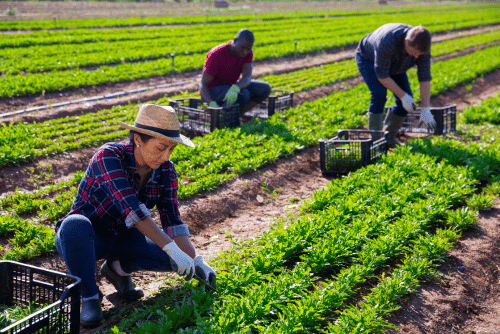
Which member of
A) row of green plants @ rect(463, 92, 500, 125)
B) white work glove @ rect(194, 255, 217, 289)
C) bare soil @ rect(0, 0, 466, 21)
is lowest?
white work glove @ rect(194, 255, 217, 289)

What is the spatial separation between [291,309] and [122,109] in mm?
7221

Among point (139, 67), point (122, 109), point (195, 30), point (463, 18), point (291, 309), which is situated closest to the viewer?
point (291, 309)

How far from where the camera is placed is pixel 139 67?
13.6 meters

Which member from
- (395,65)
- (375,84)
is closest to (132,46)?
(375,84)

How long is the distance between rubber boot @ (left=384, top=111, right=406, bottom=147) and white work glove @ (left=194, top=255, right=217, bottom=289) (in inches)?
199

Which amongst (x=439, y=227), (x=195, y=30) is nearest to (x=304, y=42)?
(x=195, y=30)

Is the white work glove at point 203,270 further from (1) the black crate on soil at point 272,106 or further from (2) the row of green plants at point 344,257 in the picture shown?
(1) the black crate on soil at point 272,106

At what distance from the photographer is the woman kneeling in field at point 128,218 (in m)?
3.35

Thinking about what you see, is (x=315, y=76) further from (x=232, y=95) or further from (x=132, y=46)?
(x=132, y=46)

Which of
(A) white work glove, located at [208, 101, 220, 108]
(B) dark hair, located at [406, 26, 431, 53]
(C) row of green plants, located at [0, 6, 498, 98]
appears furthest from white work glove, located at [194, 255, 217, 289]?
(C) row of green plants, located at [0, 6, 498, 98]

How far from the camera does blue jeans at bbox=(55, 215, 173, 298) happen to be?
10.8 ft

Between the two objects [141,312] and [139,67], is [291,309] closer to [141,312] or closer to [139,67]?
[141,312]

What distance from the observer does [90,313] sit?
3342mm

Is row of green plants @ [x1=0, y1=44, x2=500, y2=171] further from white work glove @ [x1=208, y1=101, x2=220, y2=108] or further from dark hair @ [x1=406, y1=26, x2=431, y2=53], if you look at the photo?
dark hair @ [x1=406, y1=26, x2=431, y2=53]
